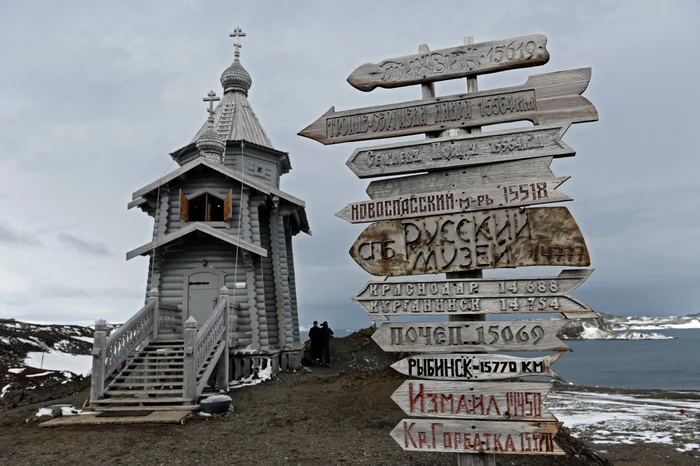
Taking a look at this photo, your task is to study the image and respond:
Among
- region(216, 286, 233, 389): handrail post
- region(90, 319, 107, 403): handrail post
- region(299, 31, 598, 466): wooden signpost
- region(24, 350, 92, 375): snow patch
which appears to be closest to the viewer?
region(299, 31, 598, 466): wooden signpost

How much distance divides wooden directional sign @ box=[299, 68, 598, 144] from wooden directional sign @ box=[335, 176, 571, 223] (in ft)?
2.38

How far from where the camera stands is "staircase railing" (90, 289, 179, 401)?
10.2 metres

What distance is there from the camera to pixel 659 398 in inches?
861

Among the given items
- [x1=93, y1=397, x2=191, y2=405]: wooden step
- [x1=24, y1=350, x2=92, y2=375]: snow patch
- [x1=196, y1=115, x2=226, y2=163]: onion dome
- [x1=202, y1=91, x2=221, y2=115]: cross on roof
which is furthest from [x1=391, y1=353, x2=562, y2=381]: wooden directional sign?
[x1=24, y1=350, x2=92, y2=375]: snow patch

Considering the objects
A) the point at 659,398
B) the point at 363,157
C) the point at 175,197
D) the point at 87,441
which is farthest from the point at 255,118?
the point at 659,398

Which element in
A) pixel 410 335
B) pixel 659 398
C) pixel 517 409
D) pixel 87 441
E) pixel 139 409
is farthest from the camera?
pixel 659 398

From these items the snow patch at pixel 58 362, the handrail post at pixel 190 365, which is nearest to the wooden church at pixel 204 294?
the handrail post at pixel 190 365

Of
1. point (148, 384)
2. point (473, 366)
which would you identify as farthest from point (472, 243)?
point (148, 384)

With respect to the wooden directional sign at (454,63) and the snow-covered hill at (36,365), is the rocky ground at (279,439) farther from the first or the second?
the wooden directional sign at (454,63)

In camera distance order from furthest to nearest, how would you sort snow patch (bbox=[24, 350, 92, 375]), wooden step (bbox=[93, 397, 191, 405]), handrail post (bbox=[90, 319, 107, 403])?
snow patch (bbox=[24, 350, 92, 375]), handrail post (bbox=[90, 319, 107, 403]), wooden step (bbox=[93, 397, 191, 405])

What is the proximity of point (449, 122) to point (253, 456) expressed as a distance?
569 cm

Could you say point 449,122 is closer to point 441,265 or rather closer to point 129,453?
point 441,265

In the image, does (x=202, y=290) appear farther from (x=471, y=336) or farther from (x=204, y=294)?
(x=471, y=336)

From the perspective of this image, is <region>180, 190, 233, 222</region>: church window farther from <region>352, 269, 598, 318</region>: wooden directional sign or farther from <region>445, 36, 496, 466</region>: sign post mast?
<region>445, 36, 496, 466</region>: sign post mast
